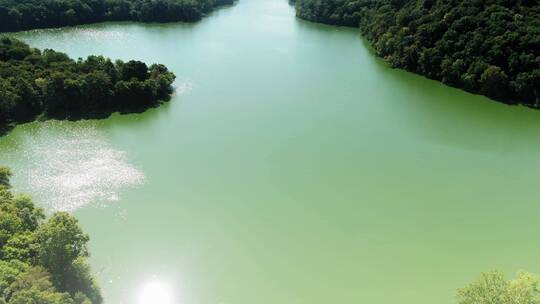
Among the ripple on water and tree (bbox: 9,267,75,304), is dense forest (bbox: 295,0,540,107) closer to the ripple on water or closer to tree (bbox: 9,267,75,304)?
the ripple on water

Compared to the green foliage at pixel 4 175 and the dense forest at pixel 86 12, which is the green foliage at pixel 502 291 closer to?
the green foliage at pixel 4 175

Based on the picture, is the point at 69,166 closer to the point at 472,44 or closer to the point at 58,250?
the point at 58,250

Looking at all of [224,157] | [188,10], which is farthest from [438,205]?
[188,10]

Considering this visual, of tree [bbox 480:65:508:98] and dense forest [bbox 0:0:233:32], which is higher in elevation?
tree [bbox 480:65:508:98]

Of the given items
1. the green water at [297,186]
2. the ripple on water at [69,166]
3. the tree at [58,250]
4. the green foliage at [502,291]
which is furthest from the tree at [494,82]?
the tree at [58,250]

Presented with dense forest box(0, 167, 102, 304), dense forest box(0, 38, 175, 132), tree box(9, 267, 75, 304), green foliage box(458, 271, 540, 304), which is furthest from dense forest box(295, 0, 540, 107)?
tree box(9, 267, 75, 304)

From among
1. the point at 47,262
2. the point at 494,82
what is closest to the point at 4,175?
the point at 47,262
